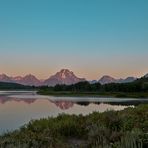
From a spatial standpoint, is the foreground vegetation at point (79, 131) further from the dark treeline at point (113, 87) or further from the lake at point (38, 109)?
the dark treeline at point (113, 87)

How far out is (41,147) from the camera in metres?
9.69

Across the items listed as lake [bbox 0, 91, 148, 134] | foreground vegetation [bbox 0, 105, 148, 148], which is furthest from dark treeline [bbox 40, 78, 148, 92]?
foreground vegetation [bbox 0, 105, 148, 148]

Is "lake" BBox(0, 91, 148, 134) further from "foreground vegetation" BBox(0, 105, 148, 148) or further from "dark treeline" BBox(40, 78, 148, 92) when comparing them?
"dark treeline" BBox(40, 78, 148, 92)

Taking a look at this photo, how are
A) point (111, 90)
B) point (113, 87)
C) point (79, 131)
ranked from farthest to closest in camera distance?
point (113, 87) < point (111, 90) < point (79, 131)

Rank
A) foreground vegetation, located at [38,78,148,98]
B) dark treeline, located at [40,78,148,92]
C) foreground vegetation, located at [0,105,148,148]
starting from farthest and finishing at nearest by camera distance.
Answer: dark treeline, located at [40,78,148,92] → foreground vegetation, located at [38,78,148,98] → foreground vegetation, located at [0,105,148,148]

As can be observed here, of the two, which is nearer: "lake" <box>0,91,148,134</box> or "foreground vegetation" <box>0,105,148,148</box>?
"foreground vegetation" <box>0,105,148,148</box>

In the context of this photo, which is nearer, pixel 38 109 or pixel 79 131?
pixel 79 131

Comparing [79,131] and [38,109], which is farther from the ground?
[79,131]

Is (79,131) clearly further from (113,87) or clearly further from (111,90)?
(113,87)

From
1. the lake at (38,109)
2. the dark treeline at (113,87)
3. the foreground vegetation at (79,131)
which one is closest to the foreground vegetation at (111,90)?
the dark treeline at (113,87)

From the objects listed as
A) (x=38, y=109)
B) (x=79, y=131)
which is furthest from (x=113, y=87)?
(x=79, y=131)

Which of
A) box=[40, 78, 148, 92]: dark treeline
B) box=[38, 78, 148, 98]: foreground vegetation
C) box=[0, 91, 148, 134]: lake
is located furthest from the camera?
box=[40, 78, 148, 92]: dark treeline

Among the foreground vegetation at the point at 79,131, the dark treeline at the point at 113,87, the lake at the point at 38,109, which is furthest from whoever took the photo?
the dark treeline at the point at 113,87

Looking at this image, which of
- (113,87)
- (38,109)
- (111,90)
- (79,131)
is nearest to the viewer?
(79,131)
